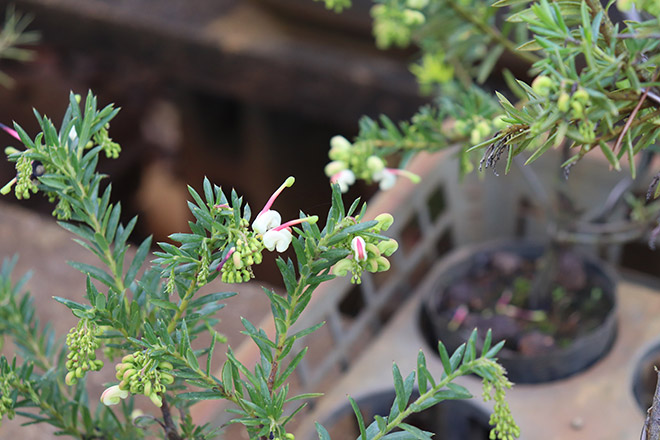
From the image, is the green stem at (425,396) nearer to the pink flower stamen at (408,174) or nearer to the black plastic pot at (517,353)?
the pink flower stamen at (408,174)

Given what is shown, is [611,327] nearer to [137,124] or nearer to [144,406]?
[144,406]

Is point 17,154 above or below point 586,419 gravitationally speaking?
above

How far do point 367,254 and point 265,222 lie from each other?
56mm

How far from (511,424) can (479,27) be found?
43 cm

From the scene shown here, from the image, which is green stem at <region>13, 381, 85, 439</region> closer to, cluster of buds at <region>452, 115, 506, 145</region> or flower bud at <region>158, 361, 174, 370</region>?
flower bud at <region>158, 361, 174, 370</region>

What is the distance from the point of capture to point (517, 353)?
80 centimetres

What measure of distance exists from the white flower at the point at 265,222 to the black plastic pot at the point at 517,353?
43 cm

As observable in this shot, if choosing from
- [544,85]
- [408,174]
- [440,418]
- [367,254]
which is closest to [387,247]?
[367,254]

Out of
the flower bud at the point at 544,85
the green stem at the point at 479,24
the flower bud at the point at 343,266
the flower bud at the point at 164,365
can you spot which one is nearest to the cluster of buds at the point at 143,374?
the flower bud at the point at 164,365

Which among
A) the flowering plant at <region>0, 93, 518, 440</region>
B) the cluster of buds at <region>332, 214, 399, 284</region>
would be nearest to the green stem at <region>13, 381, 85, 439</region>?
the flowering plant at <region>0, 93, 518, 440</region>

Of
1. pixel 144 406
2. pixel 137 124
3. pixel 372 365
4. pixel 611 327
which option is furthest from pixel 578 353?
pixel 137 124

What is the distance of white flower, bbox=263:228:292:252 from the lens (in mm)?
382

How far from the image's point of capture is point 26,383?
18.2 inches

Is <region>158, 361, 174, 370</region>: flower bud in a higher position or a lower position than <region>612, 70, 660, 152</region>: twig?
lower
